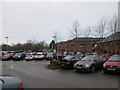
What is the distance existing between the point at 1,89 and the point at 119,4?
63.3 feet

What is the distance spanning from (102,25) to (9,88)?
3337 centimetres

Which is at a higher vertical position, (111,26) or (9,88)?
(111,26)

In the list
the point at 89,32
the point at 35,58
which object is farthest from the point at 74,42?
the point at 35,58

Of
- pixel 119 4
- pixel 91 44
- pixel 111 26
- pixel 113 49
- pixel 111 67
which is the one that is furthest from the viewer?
pixel 91 44

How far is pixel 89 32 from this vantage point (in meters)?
39.4

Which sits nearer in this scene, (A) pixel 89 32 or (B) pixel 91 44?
(A) pixel 89 32

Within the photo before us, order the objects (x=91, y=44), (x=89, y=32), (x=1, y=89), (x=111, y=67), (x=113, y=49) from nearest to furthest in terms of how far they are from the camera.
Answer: (x=1, y=89), (x=111, y=67), (x=113, y=49), (x=89, y=32), (x=91, y=44)

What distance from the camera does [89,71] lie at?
9.04 meters

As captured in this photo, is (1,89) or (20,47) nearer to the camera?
(1,89)

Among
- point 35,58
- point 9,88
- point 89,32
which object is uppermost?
point 89,32

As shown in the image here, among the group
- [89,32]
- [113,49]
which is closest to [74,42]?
[89,32]

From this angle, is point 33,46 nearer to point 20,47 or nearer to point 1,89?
point 20,47

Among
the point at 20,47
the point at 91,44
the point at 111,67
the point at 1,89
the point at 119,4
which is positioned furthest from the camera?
the point at 20,47

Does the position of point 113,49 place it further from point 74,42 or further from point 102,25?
point 74,42
